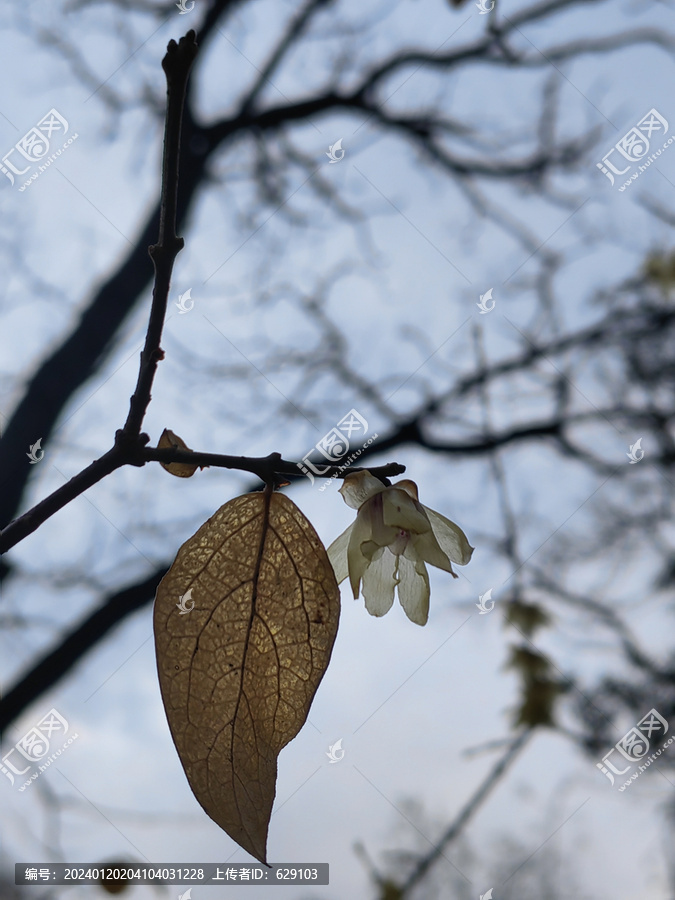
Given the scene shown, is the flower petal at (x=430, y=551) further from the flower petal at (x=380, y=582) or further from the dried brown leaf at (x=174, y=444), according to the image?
the dried brown leaf at (x=174, y=444)

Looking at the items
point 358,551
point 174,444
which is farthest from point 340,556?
point 174,444

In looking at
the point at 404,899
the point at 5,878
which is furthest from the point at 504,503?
the point at 5,878

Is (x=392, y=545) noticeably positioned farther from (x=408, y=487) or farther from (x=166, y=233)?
(x=166, y=233)

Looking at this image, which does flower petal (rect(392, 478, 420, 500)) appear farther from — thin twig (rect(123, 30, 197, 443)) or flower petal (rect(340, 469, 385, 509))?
thin twig (rect(123, 30, 197, 443))

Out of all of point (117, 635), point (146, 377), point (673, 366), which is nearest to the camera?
point (146, 377)

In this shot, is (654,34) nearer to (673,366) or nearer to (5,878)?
(673,366)

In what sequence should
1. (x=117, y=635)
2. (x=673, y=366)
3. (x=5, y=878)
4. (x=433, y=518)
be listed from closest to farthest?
(x=433, y=518) < (x=5, y=878) < (x=117, y=635) < (x=673, y=366)

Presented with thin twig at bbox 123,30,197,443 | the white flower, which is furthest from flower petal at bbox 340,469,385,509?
thin twig at bbox 123,30,197,443
